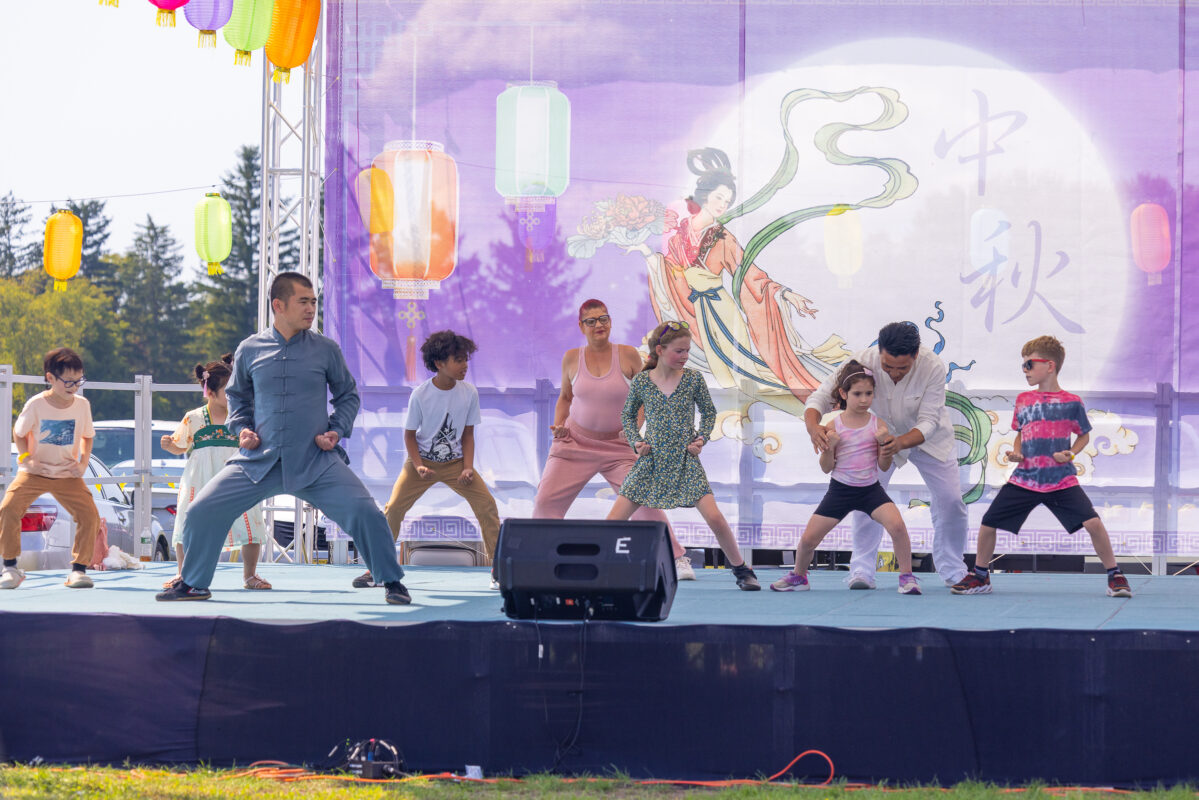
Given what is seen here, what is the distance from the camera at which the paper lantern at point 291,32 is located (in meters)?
7.98

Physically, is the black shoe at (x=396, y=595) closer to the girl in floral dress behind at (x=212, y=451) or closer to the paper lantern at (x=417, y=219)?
the girl in floral dress behind at (x=212, y=451)


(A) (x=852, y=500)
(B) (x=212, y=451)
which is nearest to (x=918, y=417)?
(A) (x=852, y=500)

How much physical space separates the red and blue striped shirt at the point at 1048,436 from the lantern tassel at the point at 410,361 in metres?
4.06

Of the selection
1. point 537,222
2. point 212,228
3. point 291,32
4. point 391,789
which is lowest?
point 391,789

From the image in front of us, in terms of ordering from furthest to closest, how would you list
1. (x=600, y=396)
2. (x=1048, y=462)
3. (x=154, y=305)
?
(x=154, y=305) → (x=600, y=396) → (x=1048, y=462)

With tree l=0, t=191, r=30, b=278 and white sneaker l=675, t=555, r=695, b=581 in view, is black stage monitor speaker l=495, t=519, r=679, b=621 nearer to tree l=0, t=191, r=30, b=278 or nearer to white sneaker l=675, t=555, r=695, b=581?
white sneaker l=675, t=555, r=695, b=581

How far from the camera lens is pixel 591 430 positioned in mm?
7199

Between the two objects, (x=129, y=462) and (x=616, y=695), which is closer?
(x=616, y=695)

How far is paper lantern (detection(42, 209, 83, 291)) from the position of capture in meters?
12.8

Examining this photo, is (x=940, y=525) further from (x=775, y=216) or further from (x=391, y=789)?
(x=391, y=789)

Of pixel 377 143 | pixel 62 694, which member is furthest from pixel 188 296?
pixel 62 694

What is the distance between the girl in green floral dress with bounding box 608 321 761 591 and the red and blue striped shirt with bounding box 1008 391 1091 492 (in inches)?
62.4

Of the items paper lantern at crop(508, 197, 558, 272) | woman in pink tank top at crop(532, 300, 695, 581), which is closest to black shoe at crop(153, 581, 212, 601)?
woman in pink tank top at crop(532, 300, 695, 581)

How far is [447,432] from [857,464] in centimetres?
224
